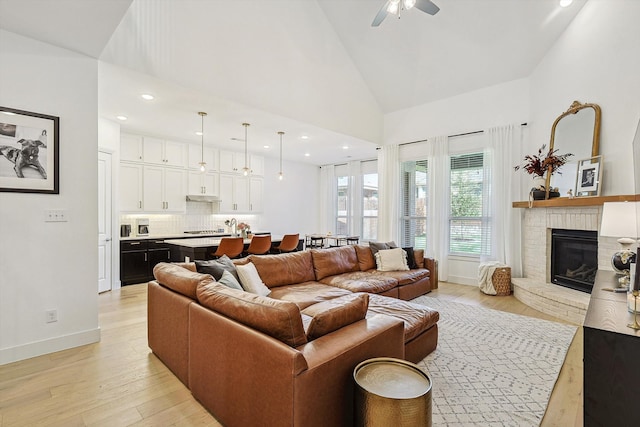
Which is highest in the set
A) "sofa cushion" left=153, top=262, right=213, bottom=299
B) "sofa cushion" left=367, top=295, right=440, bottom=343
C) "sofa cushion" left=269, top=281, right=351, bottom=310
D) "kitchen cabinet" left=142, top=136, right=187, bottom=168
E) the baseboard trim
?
"kitchen cabinet" left=142, top=136, right=187, bottom=168

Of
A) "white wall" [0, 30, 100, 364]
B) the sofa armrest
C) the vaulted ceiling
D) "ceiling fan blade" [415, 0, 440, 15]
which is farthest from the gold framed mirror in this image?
"white wall" [0, 30, 100, 364]

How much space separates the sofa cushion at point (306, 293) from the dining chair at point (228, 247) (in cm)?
145

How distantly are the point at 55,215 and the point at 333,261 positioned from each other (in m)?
3.08

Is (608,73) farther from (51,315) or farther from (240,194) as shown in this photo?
(240,194)

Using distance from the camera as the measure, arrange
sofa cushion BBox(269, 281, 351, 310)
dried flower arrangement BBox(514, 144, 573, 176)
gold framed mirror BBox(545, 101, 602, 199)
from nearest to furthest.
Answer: sofa cushion BBox(269, 281, 351, 310)
gold framed mirror BBox(545, 101, 602, 199)
dried flower arrangement BBox(514, 144, 573, 176)

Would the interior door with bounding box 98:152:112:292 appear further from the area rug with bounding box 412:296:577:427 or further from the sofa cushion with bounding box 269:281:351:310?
the area rug with bounding box 412:296:577:427

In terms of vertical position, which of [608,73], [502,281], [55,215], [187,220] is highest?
[608,73]

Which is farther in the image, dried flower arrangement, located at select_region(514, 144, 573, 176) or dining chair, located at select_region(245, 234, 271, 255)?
dining chair, located at select_region(245, 234, 271, 255)

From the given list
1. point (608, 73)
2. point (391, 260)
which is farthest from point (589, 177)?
point (391, 260)

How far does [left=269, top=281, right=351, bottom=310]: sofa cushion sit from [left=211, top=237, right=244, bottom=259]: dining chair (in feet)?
4.74

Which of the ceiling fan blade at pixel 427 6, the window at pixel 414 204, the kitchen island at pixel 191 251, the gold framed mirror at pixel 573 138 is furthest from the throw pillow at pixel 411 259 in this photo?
the ceiling fan blade at pixel 427 6

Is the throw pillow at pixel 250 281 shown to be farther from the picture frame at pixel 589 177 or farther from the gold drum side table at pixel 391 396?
the picture frame at pixel 589 177

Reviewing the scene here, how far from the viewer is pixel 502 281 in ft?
15.7

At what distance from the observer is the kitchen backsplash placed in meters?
6.22
